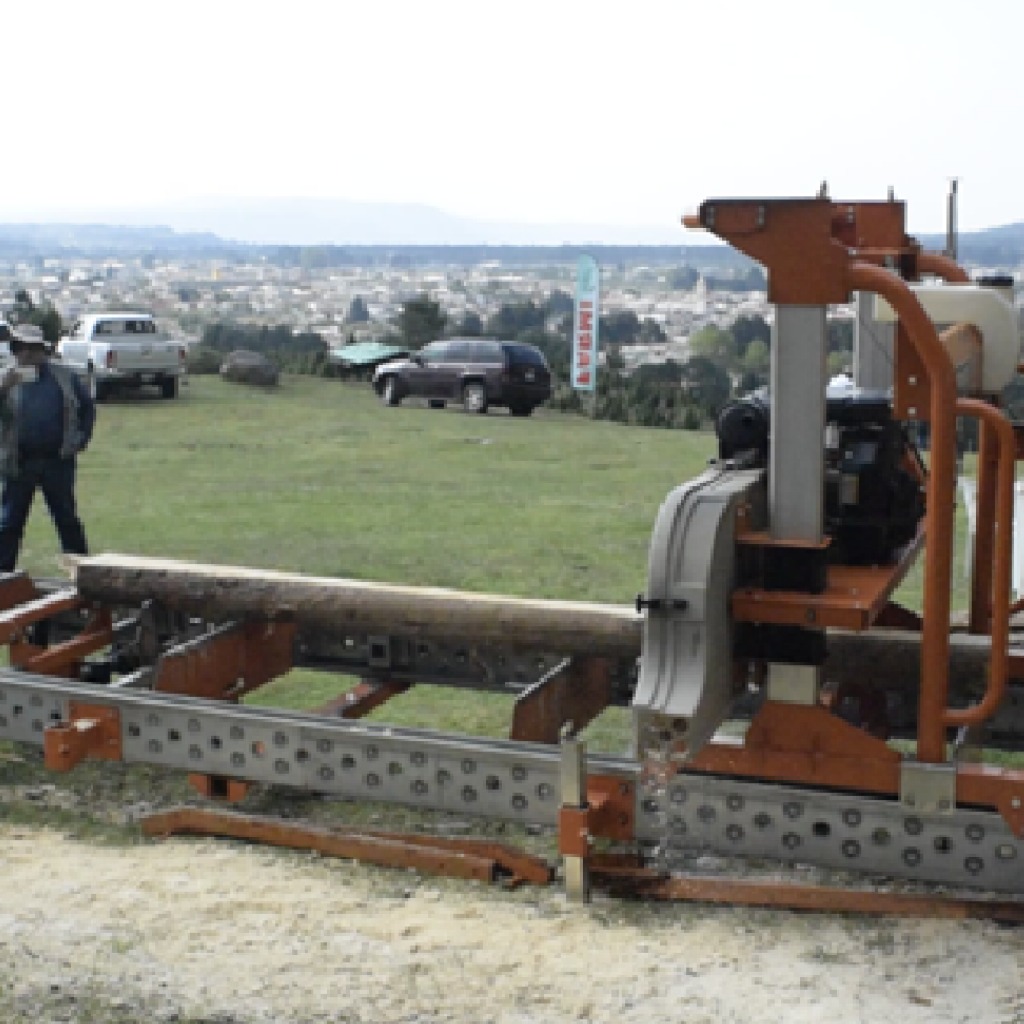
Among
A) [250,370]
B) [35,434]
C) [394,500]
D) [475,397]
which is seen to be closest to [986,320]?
[35,434]

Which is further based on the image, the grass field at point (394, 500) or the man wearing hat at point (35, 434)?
the grass field at point (394, 500)

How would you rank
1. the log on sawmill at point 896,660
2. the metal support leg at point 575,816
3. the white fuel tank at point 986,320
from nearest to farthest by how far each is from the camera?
the white fuel tank at point 986,320, the metal support leg at point 575,816, the log on sawmill at point 896,660

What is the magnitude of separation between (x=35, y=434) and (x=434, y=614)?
3902 mm

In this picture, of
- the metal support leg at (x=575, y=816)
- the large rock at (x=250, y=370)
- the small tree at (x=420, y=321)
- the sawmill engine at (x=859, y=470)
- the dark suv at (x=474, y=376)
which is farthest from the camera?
the small tree at (x=420, y=321)

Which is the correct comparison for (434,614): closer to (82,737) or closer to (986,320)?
(82,737)

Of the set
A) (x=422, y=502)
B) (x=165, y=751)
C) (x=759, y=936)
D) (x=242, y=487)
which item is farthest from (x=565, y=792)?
(x=242, y=487)

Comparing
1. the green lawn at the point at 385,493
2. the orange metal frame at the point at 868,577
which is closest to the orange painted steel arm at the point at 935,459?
the orange metal frame at the point at 868,577

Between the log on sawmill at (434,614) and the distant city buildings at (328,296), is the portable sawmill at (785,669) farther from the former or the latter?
the distant city buildings at (328,296)

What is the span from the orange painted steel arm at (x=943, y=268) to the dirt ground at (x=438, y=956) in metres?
2.13

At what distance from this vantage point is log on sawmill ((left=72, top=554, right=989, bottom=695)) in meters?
4.95

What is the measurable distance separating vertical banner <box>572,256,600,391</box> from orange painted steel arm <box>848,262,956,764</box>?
22.8 m

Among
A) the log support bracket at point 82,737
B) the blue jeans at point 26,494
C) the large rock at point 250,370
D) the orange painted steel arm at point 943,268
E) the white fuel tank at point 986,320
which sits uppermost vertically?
the orange painted steel arm at point 943,268

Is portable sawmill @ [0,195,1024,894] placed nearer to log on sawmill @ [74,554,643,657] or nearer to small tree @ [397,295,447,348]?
log on sawmill @ [74,554,643,657]

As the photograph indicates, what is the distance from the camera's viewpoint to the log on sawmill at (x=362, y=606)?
17.9 feet
